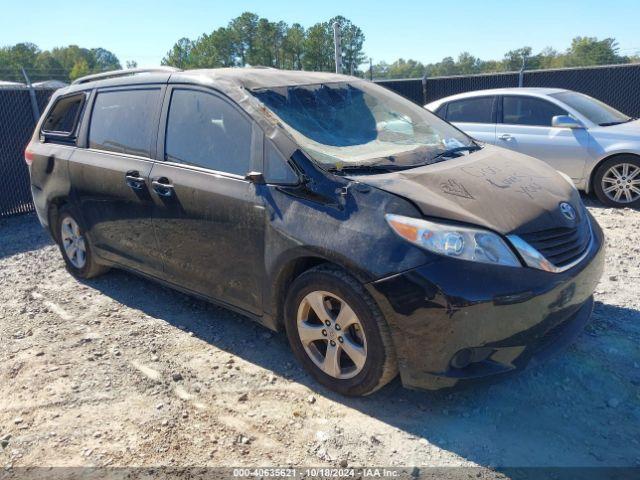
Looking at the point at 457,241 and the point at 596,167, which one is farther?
the point at 596,167

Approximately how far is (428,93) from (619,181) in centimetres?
730

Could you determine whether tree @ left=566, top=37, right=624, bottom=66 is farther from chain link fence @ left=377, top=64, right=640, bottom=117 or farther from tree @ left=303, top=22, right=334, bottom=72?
tree @ left=303, top=22, right=334, bottom=72

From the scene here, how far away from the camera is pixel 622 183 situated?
6879 mm

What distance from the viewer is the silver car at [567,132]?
6895mm

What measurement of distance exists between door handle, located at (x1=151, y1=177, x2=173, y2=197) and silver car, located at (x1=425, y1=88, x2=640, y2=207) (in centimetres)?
539

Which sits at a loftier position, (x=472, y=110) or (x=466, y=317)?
(x=472, y=110)

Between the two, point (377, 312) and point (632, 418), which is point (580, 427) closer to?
point (632, 418)

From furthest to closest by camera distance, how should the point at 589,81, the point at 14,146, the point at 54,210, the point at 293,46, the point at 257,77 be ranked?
the point at 293,46
the point at 589,81
the point at 14,146
the point at 54,210
the point at 257,77

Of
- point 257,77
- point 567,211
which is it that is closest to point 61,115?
point 257,77

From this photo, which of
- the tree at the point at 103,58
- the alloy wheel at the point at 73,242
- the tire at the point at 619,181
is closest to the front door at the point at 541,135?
the tire at the point at 619,181

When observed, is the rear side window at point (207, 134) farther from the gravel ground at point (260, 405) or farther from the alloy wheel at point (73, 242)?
the alloy wheel at point (73, 242)

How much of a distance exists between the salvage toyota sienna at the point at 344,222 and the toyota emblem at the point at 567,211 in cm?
2

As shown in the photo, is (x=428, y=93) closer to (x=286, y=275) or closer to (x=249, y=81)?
(x=249, y=81)

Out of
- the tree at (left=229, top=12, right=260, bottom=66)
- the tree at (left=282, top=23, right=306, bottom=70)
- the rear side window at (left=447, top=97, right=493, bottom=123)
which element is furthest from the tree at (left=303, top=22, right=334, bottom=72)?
the rear side window at (left=447, top=97, right=493, bottom=123)
